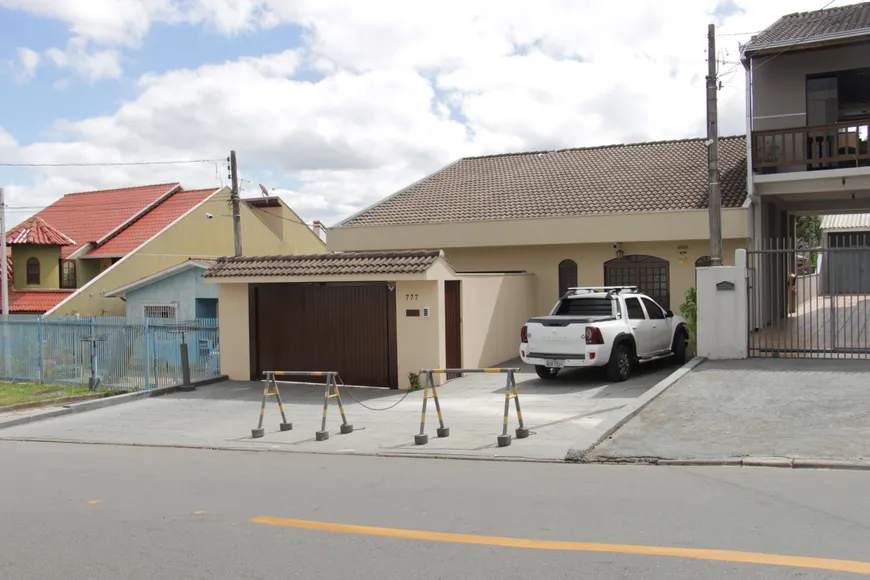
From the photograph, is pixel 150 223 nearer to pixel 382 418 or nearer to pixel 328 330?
pixel 328 330

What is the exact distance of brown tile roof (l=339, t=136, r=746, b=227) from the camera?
69.3ft

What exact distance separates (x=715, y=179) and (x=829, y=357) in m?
3.99

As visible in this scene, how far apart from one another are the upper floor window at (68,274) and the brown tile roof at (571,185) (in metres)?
15.3

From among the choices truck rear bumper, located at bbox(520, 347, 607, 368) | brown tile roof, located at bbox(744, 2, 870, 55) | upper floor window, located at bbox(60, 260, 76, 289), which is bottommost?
truck rear bumper, located at bbox(520, 347, 607, 368)

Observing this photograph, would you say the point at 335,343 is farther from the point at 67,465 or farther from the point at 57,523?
the point at 57,523

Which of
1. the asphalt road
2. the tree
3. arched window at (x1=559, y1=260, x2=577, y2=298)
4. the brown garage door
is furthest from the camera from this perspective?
the tree

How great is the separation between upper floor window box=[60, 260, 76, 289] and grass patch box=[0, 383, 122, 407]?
568 inches

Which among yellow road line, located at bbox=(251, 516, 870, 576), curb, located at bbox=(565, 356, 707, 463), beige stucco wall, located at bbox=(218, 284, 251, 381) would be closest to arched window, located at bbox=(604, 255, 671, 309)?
curb, located at bbox=(565, 356, 707, 463)

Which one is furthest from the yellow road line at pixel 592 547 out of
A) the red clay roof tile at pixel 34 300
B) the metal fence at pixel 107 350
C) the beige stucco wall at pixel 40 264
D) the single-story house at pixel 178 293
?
the beige stucco wall at pixel 40 264

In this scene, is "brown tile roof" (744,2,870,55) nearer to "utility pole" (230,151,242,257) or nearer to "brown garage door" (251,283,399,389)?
"brown garage door" (251,283,399,389)

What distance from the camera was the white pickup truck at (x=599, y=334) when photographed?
14788 mm

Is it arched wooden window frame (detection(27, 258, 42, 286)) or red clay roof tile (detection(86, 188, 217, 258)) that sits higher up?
red clay roof tile (detection(86, 188, 217, 258))

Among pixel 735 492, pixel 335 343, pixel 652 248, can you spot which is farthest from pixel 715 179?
pixel 735 492

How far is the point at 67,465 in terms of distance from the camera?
1015 centimetres
